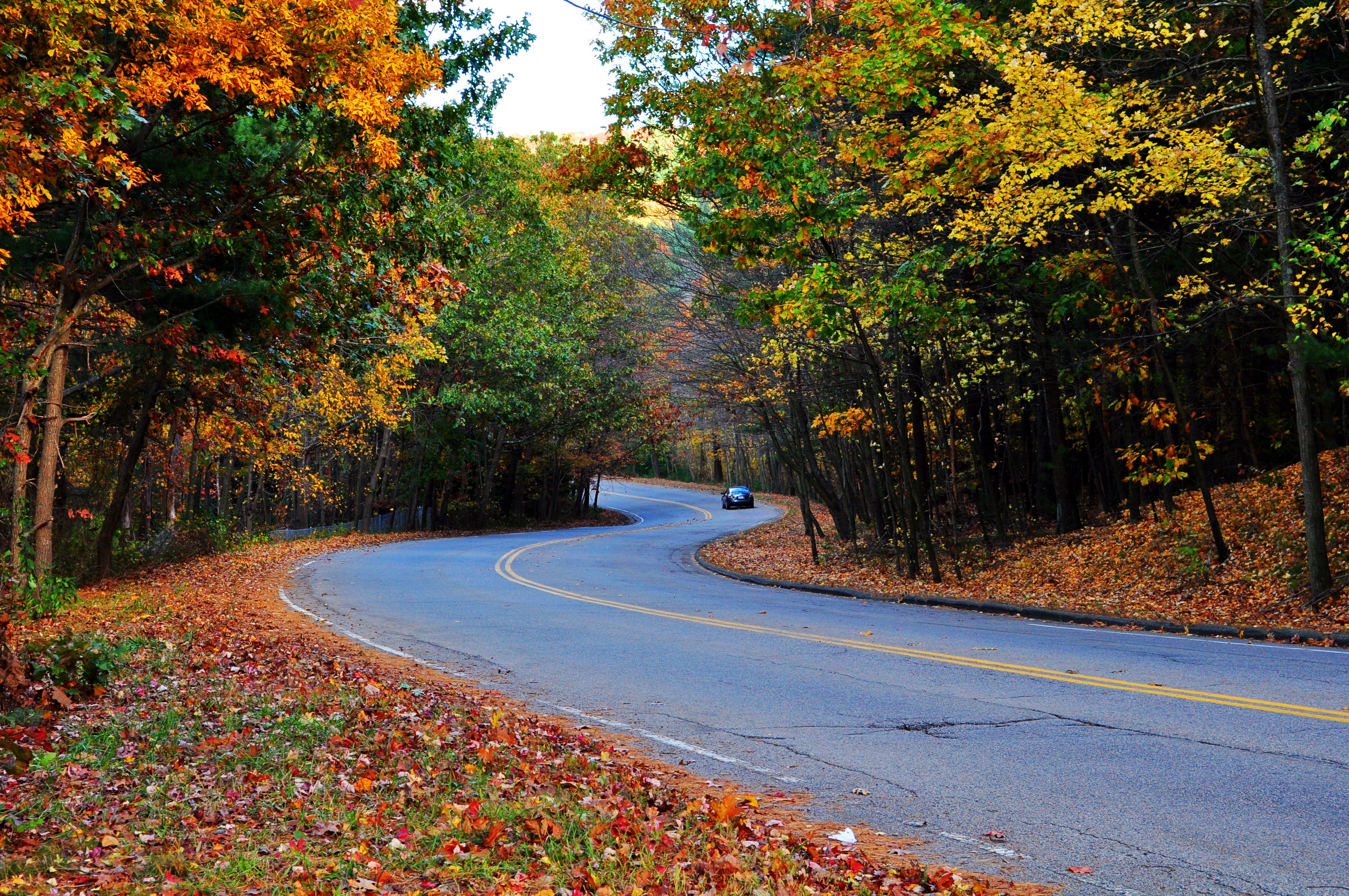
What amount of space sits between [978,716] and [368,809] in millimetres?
4739

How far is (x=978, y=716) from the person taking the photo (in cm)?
802

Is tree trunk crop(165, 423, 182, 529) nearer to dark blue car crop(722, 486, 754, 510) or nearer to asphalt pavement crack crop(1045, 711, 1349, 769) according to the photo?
asphalt pavement crack crop(1045, 711, 1349, 769)

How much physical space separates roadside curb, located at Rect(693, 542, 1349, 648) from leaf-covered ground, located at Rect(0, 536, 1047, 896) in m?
8.81

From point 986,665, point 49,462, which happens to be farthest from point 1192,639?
point 49,462

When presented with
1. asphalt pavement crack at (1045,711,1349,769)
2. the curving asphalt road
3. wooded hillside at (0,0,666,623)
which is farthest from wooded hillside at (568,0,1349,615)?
asphalt pavement crack at (1045,711,1349,769)

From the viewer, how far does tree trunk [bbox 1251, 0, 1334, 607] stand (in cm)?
1298

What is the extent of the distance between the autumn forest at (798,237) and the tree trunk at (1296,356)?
2.1 inches

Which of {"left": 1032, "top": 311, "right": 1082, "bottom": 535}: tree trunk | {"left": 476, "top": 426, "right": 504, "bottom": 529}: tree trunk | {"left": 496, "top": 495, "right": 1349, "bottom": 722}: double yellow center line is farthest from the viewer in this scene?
{"left": 476, "top": 426, "right": 504, "bottom": 529}: tree trunk

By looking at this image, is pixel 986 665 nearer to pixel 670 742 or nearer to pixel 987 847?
pixel 670 742

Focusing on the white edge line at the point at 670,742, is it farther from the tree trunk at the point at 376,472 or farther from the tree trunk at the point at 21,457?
the tree trunk at the point at 376,472

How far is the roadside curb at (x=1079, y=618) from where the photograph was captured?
12047 mm

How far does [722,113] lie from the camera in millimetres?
15117

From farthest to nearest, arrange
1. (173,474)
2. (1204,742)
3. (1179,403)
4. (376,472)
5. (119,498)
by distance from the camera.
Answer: (376,472) < (173,474) < (119,498) < (1179,403) < (1204,742)

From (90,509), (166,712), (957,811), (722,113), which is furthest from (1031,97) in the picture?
(90,509)
